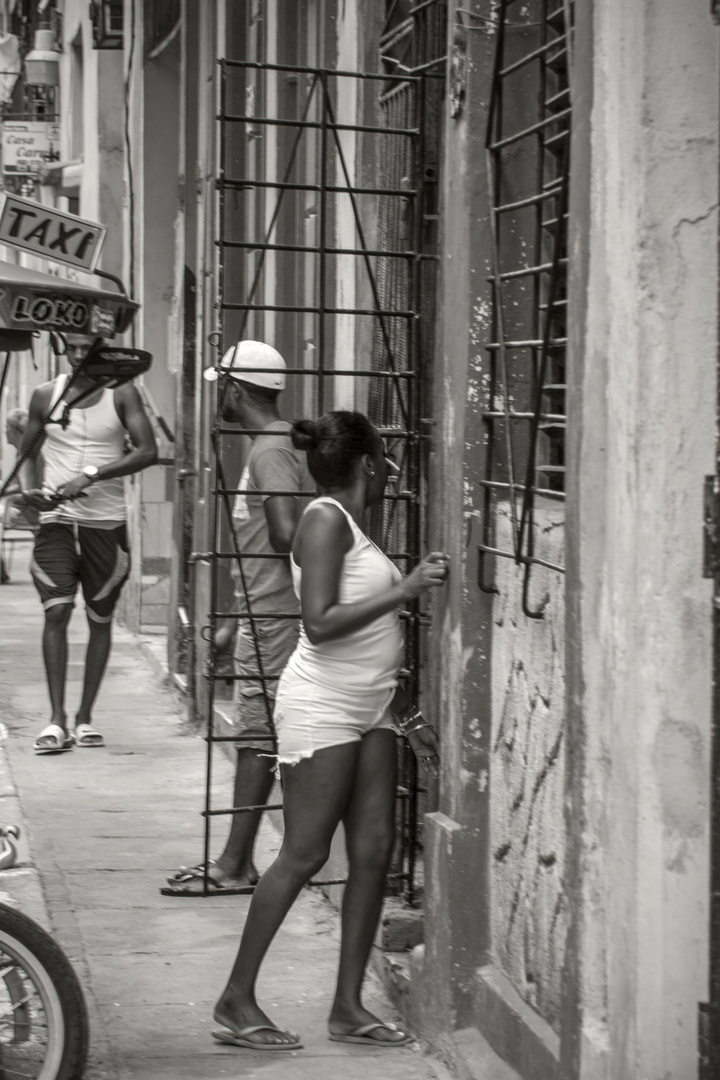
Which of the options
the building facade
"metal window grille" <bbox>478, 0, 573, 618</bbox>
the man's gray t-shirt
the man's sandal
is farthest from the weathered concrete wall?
the man's sandal

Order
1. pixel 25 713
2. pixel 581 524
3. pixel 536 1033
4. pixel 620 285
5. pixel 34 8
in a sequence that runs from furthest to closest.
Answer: pixel 34 8, pixel 25 713, pixel 536 1033, pixel 581 524, pixel 620 285

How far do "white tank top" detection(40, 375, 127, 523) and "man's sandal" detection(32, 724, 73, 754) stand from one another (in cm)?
105

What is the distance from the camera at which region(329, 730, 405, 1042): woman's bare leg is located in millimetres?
4410

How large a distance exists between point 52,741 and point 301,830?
13.5ft

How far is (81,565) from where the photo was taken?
8133 mm

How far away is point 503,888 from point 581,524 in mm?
1356

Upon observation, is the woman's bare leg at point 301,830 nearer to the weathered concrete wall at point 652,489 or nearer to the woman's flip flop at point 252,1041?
the woman's flip flop at point 252,1041

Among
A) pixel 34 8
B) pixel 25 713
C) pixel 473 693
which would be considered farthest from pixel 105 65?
pixel 473 693

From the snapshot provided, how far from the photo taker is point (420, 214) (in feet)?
17.3

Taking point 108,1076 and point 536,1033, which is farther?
point 108,1076

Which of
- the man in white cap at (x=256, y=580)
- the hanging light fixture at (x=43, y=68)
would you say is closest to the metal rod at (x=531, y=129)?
the man in white cap at (x=256, y=580)

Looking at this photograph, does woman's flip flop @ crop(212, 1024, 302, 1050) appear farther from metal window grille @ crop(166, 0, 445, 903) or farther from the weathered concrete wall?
the weathered concrete wall

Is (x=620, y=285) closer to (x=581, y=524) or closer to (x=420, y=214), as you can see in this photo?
(x=581, y=524)

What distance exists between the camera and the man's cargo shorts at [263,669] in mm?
5691
